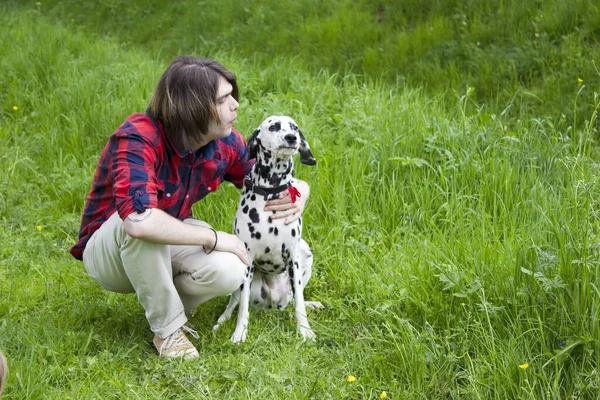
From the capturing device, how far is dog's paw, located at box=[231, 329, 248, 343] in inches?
143

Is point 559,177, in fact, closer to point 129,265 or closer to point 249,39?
point 129,265

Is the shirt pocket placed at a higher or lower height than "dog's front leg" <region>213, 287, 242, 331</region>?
higher

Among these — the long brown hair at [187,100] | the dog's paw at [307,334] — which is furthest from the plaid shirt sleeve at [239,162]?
the dog's paw at [307,334]

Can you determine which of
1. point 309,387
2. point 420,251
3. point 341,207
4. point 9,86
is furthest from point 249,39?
point 309,387

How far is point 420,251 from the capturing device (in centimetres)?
393

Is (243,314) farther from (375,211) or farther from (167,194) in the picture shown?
(375,211)

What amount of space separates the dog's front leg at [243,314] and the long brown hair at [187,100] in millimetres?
784

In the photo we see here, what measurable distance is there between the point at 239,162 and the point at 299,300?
777mm

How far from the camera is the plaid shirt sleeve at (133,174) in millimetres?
3131

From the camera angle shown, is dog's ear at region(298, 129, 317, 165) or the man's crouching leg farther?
dog's ear at region(298, 129, 317, 165)

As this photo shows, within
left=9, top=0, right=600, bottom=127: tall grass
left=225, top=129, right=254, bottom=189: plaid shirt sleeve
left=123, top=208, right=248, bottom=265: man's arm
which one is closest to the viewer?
left=123, top=208, right=248, bottom=265: man's arm

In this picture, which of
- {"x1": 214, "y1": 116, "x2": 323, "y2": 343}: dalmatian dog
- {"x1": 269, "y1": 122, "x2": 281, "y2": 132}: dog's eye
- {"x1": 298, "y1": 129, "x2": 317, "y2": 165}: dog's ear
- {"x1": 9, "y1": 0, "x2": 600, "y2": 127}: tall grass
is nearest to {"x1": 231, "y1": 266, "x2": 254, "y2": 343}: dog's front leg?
{"x1": 214, "y1": 116, "x2": 323, "y2": 343}: dalmatian dog

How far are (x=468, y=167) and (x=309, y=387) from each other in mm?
2139

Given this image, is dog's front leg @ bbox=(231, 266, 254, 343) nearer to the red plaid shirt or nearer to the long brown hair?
the red plaid shirt
